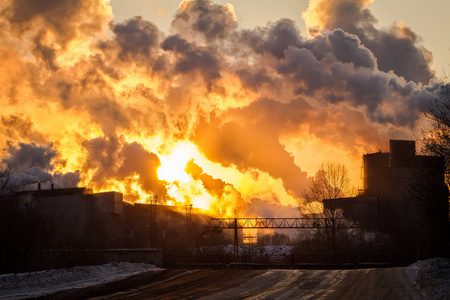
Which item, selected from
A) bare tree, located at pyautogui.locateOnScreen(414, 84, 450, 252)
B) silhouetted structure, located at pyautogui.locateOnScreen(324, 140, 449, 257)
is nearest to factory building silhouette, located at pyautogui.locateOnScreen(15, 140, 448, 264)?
silhouetted structure, located at pyautogui.locateOnScreen(324, 140, 449, 257)

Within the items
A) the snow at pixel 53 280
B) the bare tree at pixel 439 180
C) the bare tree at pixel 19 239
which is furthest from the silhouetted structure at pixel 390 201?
the bare tree at pixel 19 239

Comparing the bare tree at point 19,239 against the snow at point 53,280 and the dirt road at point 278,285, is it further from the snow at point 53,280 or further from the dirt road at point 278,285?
the dirt road at point 278,285

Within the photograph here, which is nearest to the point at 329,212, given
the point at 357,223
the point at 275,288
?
the point at 357,223

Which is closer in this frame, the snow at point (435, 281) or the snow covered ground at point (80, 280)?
the snow at point (435, 281)

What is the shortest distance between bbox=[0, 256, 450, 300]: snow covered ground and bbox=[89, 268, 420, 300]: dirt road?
2.65ft

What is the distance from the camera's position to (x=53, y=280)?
24.5 meters

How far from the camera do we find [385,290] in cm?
2325

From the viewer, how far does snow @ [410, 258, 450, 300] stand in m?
20.1

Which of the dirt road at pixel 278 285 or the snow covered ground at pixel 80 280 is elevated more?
the snow covered ground at pixel 80 280

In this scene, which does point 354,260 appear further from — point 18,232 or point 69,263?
point 18,232

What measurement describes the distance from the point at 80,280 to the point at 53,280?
1957 mm

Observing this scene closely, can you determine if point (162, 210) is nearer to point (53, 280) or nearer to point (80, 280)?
point (80, 280)

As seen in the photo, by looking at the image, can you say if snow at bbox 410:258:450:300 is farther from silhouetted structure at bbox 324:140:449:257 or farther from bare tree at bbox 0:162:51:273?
silhouetted structure at bbox 324:140:449:257

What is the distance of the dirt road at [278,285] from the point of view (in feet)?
72.6
